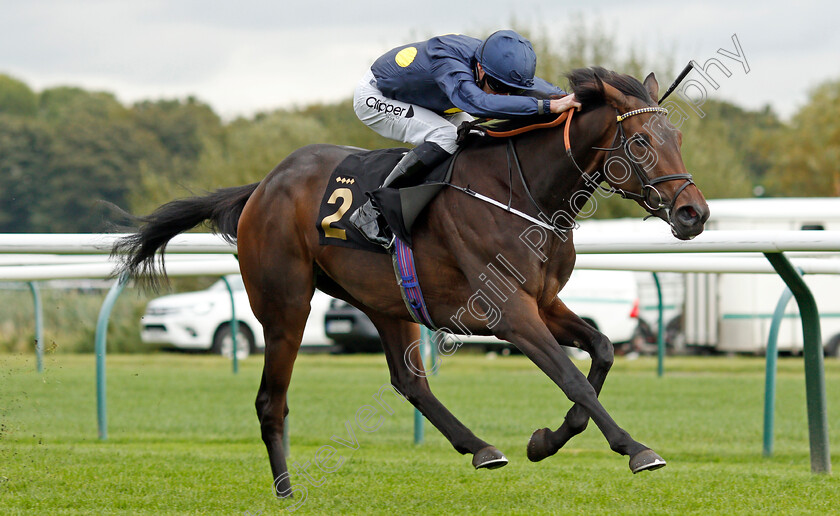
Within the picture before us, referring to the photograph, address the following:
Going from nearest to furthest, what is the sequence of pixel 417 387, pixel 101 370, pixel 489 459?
1. pixel 489 459
2. pixel 417 387
3. pixel 101 370

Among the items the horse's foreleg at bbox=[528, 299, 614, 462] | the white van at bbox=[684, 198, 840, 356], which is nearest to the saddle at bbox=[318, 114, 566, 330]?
the horse's foreleg at bbox=[528, 299, 614, 462]

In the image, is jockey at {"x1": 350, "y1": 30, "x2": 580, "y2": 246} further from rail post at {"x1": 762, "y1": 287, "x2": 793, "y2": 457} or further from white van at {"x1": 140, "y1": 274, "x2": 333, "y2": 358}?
white van at {"x1": 140, "y1": 274, "x2": 333, "y2": 358}

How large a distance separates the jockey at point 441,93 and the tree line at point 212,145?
1522 cm

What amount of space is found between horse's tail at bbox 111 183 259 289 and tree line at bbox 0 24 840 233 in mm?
14129

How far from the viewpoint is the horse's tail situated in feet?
18.1

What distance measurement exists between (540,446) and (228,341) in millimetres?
12679

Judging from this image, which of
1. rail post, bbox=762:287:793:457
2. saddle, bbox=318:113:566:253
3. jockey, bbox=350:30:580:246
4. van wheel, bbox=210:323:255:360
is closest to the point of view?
jockey, bbox=350:30:580:246

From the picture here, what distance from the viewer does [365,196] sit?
480 centimetres

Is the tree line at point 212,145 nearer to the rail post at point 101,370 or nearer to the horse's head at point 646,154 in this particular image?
the rail post at point 101,370

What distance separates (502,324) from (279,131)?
39770 millimetres

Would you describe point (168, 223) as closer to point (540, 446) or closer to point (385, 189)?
point (385, 189)

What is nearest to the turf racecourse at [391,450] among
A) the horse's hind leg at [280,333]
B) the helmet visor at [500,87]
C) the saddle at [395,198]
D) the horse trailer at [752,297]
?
the horse's hind leg at [280,333]

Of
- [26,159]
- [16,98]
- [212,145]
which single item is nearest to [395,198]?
[212,145]

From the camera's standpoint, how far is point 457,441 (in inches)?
182
